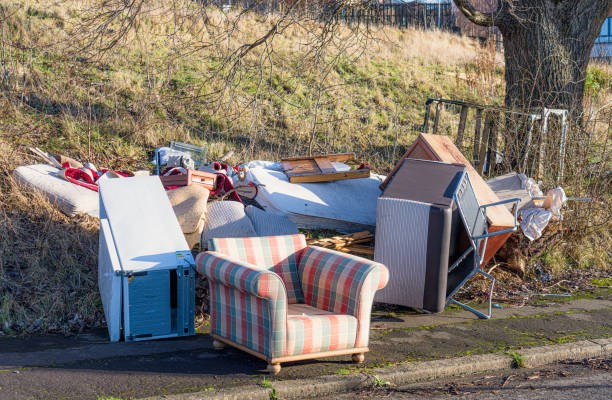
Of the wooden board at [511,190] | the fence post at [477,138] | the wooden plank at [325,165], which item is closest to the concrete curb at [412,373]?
the wooden board at [511,190]

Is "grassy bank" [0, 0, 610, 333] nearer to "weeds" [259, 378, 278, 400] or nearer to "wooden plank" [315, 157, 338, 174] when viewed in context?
"wooden plank" [315, 157, 338, 174]

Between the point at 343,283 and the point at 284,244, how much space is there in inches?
29.8

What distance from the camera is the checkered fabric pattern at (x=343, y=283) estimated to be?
15.1ft

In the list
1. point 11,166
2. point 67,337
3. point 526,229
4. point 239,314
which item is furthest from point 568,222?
point 11,166

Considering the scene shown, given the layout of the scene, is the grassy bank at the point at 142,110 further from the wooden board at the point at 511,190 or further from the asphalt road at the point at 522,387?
the asphalt road at the point at 522,387

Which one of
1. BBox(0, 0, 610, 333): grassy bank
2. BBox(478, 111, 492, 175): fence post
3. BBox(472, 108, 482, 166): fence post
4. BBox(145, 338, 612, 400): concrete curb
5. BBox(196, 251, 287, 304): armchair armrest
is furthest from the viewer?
BBox(472, 108, 482, 166): fence post

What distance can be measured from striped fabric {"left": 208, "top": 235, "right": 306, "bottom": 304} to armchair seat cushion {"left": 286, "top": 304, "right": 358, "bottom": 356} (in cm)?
57

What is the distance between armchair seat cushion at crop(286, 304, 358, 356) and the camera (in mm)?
4340

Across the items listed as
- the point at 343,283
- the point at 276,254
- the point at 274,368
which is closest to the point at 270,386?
the point at 274,368

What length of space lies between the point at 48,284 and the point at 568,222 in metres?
6.31

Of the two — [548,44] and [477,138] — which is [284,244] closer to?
[477,138]

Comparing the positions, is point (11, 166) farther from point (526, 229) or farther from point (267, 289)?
point (526, 229)

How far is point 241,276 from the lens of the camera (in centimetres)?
435

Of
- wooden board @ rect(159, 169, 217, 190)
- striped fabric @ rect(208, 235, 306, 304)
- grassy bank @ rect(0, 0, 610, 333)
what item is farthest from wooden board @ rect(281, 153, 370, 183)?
striped fabric @ rect(208, 235, 306, 304)
